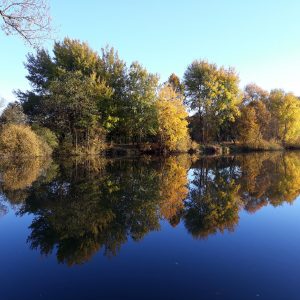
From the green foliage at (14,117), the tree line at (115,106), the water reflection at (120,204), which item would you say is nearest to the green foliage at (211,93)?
the tree line at (115,106)

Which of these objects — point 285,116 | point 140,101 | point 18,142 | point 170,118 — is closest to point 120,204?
point 18,142

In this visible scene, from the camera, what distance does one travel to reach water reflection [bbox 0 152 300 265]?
8234 millimetres

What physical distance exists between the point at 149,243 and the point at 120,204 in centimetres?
405

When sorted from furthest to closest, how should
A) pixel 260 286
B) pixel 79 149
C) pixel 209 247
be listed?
pixel 79 149 < pixel 209 247 < pixel 260 286

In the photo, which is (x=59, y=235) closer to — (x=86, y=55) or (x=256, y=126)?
(x=86, y=55)

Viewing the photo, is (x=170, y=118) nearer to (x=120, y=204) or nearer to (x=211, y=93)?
(x=211, y=93)

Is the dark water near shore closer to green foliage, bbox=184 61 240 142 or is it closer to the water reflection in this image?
the water reflection

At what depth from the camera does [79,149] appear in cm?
3938

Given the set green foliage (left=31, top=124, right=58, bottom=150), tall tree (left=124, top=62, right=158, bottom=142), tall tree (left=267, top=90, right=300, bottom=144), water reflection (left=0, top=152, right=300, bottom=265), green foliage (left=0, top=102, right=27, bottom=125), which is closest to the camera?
water reflection (left=0, top=152, right=300, bottom=265)

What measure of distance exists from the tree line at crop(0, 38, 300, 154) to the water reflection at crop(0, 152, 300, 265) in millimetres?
19675

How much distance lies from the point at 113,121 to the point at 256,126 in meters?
26.6

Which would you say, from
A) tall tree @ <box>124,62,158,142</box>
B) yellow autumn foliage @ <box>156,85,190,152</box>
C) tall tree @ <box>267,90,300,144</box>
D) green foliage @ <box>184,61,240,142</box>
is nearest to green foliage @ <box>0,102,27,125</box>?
tall tree @ <box>124,62,158,142</box>

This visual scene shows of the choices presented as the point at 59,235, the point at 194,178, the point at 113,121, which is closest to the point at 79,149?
the point at 113,121

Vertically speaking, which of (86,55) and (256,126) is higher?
(86,55)
